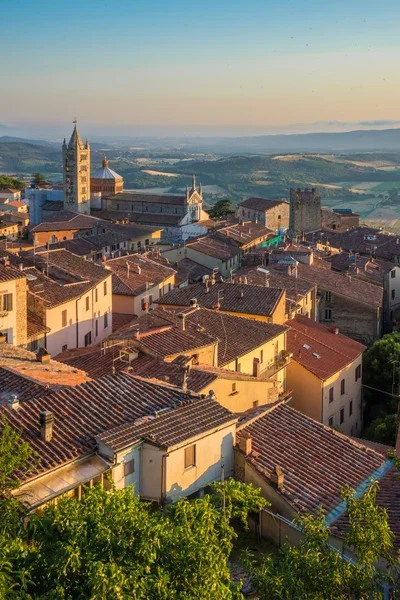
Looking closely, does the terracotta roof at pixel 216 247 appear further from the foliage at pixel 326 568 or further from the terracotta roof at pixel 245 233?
the foliage at pixel 326 568

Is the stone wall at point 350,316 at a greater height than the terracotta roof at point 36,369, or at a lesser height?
lesser

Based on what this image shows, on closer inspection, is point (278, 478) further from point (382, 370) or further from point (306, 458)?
point (382, 370)

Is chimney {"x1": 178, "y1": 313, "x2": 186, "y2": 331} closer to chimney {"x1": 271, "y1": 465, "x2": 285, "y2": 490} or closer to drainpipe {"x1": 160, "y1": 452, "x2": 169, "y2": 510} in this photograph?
chimney {"x1": 271, "y1": 465, "x2": 285, "y2": 490}

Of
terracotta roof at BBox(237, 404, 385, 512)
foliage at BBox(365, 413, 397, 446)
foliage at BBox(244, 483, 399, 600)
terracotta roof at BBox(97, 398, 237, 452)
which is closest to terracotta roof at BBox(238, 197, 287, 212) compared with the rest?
foliage at BBox(365, 413, 397, 446)

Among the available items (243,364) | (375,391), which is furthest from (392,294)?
(243,364)

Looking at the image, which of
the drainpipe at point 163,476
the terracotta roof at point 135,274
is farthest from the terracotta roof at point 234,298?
the drainpipe at point 163,476

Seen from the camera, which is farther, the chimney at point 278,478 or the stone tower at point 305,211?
the stone tower at point 305,211
